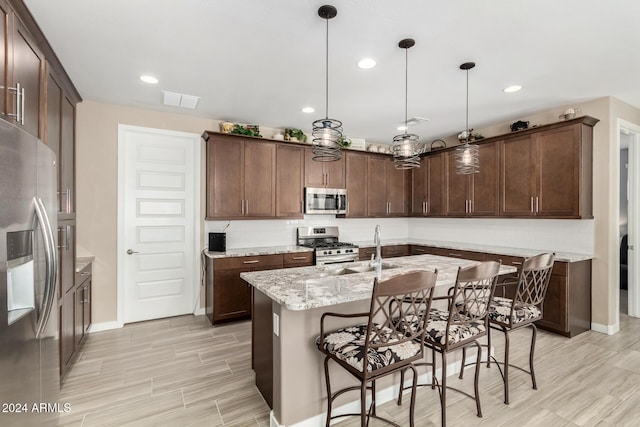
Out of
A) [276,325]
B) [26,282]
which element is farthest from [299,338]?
[26,282]

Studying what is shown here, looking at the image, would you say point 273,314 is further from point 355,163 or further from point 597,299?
point 597,299

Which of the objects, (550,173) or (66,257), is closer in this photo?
(66,257)

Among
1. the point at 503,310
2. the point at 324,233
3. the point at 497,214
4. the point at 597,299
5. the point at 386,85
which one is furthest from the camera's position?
the point at 324,233

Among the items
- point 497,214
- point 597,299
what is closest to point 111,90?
point 497,214

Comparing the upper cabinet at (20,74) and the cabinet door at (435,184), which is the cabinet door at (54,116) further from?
the cabinet door at (435,184)

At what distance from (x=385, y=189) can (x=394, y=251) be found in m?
1.12

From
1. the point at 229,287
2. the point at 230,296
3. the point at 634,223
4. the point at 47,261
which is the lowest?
the point at 230,296

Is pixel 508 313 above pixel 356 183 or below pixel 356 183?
below

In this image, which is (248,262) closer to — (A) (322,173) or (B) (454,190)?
(A) (322,173)

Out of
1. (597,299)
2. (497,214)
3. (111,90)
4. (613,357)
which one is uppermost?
(111,90)

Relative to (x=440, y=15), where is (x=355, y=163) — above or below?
below

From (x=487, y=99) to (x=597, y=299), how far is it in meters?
2.74

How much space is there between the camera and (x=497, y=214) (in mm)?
4387

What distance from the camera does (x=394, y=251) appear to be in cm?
528
